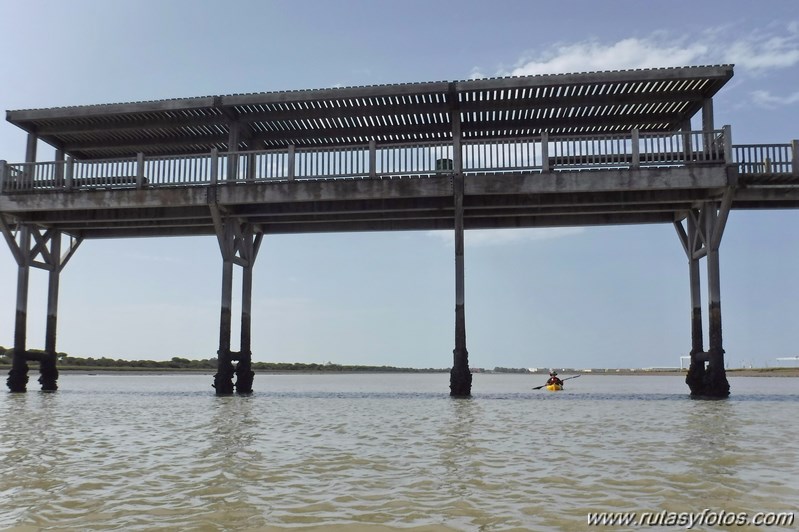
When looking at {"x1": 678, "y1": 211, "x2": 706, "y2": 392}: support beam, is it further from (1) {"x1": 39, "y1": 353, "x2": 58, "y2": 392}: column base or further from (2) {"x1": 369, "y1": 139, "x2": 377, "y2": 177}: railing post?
(1) {"x1": 39, "y1": 353, "x2": 58, "y2": 392}: column base

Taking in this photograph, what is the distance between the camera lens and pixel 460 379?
63.5 feet

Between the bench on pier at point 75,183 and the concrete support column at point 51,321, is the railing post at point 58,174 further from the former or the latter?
the concrete support column at point 51,321

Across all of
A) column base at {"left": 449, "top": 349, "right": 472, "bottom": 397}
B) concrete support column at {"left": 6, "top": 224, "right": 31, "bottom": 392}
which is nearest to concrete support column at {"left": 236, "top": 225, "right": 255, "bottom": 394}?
column base at {"left": 449, "top": 349, "right": 472, "bottom": 397}

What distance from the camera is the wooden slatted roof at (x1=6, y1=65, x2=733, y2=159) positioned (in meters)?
19.1

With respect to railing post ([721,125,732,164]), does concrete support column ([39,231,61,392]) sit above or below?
below

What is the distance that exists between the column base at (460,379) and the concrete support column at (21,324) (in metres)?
13.7

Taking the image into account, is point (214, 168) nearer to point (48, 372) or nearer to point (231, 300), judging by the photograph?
point (231, 300)

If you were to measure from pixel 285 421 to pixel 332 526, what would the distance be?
Answer: 8093 millimetres

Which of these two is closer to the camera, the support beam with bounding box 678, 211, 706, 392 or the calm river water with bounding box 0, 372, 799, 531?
the calm river water with bounding box 0, 372, 799, 531

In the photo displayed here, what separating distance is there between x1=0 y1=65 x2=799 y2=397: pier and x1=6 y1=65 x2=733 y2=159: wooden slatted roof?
0.05 metres

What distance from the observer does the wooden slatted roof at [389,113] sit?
19.1 m

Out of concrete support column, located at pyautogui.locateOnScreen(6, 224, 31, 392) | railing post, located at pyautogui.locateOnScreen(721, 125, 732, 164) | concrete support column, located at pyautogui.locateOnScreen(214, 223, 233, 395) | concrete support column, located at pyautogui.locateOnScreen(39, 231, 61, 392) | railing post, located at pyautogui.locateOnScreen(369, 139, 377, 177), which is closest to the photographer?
railing post, located at pyautogui.locateOnScreen(721, 125, 732, 164)

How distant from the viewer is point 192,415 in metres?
14.1

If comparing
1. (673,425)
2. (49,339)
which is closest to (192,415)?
(673,425)
